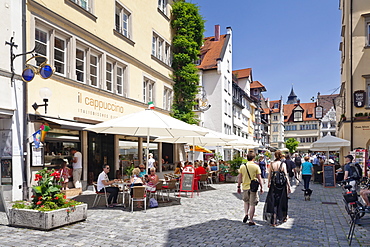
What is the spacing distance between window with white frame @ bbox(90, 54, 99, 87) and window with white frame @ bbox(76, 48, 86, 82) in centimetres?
64

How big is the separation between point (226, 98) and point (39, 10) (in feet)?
90.6

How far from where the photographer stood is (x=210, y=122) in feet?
117

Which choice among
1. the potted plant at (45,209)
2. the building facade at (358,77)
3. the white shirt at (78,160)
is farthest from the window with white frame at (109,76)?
the building facade at (358,77)

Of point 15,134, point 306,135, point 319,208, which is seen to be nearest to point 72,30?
point 15,134

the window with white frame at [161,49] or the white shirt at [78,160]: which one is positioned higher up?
the window with white frame at [161,49]

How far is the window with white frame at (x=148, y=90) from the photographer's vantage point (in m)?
20.1

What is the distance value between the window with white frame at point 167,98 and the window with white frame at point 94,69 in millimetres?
7841

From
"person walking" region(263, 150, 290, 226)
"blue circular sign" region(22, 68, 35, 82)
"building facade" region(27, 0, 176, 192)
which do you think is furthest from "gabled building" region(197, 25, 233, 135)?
"person walking" region(263, 150, 290, 226)

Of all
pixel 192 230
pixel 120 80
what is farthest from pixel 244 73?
pixel 192 230

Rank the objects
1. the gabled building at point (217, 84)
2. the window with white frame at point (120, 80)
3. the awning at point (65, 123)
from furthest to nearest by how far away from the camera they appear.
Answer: the gabled building at point (217, 84) → the window with white frame at point (120, 80) → the awning at point (65, 123)

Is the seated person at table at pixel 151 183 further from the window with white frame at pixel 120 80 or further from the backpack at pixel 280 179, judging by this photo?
the window with white frame at pixel 120 80

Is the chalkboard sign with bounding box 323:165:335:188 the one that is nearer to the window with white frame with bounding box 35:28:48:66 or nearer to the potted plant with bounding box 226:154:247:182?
the potted plant with bounding box 226:154:247:182

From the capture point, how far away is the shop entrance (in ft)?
49.0

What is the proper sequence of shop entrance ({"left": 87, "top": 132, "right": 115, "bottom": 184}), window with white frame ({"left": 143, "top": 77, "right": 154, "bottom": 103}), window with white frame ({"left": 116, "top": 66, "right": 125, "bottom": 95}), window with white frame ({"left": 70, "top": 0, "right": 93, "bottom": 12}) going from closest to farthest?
window with white frame ({"left": 70, "top": 0, "right": 93, "bottom": 12})
shop entrance ({"left": 87, "top": 132, "right": 115, "bottom": 184})
window with white frame ({"left": 116, "top": 66, "right": 125, "bottom": 95})
window with white frame ({"left": 143, "top": 77, "right": 154, "bottom": 103})
